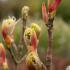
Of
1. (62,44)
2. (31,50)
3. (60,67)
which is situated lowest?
(62,44)

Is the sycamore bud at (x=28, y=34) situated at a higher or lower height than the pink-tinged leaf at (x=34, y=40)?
higher

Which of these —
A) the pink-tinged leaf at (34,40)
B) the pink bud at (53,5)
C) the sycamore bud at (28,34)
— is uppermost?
the pink bud at (53,5)

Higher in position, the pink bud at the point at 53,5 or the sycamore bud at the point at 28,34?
the pink bud at the point at 53,5

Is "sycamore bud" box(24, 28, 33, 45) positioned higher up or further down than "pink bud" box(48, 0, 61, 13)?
further down

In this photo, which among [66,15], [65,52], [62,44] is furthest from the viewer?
[66,15]

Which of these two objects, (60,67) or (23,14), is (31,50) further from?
(60,67)

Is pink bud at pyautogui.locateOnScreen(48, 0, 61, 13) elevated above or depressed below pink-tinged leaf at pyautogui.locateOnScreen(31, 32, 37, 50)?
above

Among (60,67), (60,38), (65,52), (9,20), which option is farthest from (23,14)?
(60,38)

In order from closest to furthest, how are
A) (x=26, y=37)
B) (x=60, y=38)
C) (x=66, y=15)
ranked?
Result: (x=26, y=37) → (x=60, y=38) → (x=66, y=15)

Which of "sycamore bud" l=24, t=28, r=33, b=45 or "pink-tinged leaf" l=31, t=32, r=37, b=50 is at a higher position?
"sycamore bud" l=24, t=28, r=33, b=45

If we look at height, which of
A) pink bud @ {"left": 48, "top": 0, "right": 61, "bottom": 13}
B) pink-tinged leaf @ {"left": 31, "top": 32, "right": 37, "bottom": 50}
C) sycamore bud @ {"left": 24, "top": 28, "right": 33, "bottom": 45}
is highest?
pink bud @ {"left": 48, "top": 0, "right": 61, "bottom": 13}

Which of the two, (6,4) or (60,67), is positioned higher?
(60,67)
